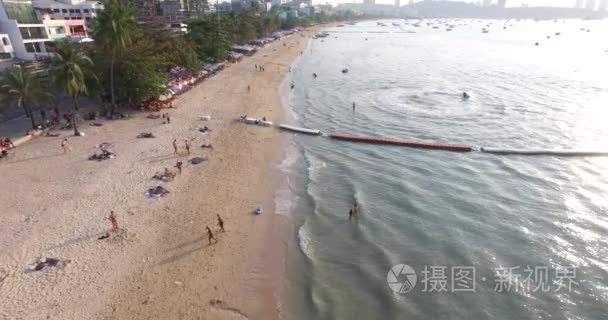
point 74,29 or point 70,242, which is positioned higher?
point 74,29

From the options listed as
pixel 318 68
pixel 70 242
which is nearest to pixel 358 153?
pixel 70 242

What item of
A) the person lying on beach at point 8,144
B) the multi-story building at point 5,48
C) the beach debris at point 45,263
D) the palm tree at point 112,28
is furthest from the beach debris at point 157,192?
the multi-story building at point 5,48

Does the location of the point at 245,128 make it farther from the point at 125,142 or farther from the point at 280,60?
the point at 280,60

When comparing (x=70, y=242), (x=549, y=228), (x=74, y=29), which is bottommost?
(x=549, y=228)

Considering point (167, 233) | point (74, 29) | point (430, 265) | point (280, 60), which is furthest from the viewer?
point (280, 60)

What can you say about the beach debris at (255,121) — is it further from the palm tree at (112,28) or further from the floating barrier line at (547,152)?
the floating barrier line at (547,152)

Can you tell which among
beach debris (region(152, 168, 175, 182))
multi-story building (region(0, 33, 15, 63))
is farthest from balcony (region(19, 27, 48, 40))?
beach debris (region(152, 168, 175, 182))
